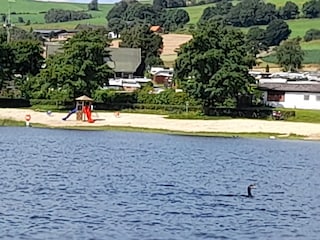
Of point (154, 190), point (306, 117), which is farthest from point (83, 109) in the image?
point (154, 190)

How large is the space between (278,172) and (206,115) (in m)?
38.5

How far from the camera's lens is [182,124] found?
277ft

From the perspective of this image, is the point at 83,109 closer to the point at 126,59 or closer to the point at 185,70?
the point at 185,70

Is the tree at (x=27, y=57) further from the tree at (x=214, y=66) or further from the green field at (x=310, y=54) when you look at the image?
the green field at (x=310, y=54)

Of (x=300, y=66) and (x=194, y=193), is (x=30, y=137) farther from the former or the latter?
(x=300, y=66)

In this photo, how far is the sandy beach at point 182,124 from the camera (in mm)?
81294

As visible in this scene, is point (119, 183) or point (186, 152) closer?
point (119, 183)

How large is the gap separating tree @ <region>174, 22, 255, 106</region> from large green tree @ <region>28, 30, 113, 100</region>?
339 inches

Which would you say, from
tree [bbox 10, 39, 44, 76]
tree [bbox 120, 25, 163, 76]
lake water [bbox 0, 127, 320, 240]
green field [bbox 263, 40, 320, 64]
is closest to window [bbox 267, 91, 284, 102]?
tree [bbox 10, 39, 44, 76]

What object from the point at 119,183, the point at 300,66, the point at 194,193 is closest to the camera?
the point at 194,193

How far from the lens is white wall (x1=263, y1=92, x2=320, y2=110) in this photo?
10206cm

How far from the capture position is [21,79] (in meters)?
106

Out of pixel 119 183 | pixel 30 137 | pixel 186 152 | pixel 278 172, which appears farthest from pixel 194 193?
pixel 30 137

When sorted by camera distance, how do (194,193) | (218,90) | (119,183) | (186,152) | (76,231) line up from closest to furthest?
(76,231) < (194,193) < (119,183) < (186,152) < (218,90)
